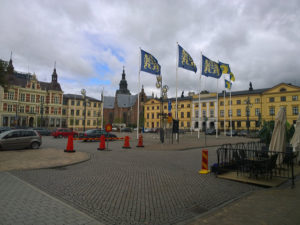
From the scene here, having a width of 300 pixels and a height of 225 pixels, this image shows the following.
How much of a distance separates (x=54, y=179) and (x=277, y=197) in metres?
7.24

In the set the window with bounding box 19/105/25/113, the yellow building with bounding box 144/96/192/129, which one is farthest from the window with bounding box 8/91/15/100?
the yellow building with bounding box 144/96/192/129

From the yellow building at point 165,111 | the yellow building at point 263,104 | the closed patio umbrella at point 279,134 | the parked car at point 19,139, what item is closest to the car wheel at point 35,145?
the parked car at point 19,139

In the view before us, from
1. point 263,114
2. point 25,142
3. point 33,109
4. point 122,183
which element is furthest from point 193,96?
point 122,183

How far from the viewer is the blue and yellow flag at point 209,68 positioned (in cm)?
2572

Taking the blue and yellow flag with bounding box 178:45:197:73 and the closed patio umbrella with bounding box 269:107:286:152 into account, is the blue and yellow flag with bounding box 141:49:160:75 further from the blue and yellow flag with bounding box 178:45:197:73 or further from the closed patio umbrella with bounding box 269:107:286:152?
the closed patio umbrella with bounding box 269:107:286:152

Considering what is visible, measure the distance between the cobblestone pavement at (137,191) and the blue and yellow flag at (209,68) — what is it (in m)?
19.1

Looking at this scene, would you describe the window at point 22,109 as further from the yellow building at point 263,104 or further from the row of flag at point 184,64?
the yellow building at point 263,104

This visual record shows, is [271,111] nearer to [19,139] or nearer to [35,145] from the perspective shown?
[35,145]

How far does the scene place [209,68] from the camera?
86.1 ft

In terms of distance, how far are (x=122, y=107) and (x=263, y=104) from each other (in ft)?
199

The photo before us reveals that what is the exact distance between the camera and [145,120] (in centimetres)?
8625

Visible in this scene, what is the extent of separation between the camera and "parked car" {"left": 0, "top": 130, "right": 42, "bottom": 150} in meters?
14.7

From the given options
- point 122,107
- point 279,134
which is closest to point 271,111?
point 279,134

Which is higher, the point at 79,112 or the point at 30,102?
the point at 30,102
